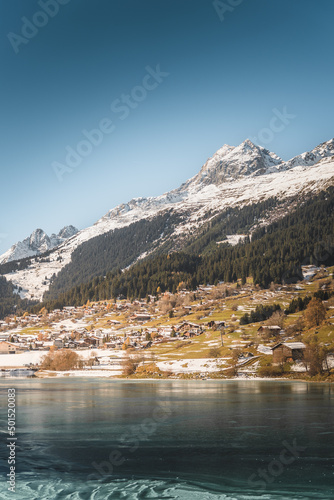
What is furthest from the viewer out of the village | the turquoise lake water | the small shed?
the village

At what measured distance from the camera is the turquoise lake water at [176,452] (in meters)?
23.6

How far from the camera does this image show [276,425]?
40.9m

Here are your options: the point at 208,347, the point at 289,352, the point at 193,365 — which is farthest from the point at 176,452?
the point at 208,347

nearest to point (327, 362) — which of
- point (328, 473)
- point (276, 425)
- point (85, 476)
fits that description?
point (276, 425)

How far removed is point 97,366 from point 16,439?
377 ft

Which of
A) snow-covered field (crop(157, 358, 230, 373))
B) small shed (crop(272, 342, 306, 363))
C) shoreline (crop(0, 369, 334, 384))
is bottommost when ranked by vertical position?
shoreline (crop(0, 369, 334, 384))

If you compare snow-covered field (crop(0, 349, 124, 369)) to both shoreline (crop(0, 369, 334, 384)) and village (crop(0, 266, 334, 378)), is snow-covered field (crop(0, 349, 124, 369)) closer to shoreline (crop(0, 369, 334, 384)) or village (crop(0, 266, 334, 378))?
village (crop(0, 266, 334, 378))

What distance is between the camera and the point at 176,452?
31766 millimetres

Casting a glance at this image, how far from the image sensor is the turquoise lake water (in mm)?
23609

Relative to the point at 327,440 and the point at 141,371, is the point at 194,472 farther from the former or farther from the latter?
the point at 141,371

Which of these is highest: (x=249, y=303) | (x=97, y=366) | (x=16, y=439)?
(x=249, y=303)

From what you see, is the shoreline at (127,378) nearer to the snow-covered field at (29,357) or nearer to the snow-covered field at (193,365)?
the snow-covered field at (193,365)

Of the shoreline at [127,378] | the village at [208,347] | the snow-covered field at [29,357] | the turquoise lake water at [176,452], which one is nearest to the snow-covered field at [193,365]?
the village at [208,347]

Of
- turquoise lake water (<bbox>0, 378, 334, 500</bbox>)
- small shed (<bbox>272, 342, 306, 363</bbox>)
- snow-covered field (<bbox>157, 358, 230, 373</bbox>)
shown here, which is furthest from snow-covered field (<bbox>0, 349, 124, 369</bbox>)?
turquoise lake water (<bbox>0, 378, 334, 500</bbox>)
